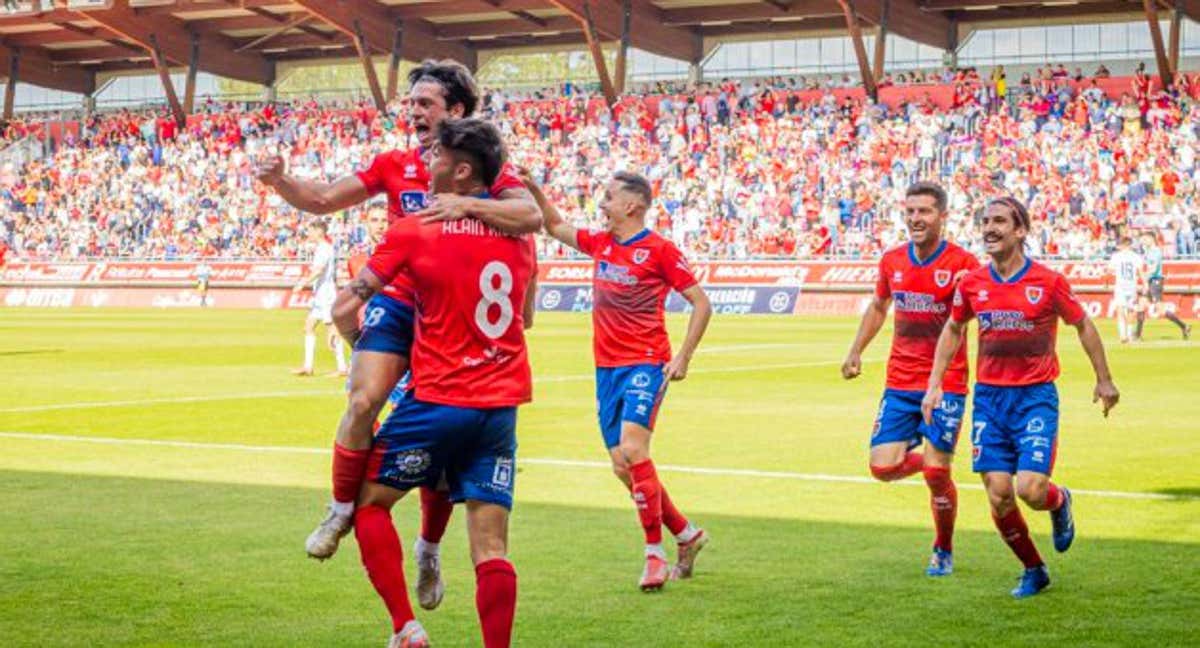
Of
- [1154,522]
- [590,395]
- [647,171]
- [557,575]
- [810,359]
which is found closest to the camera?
A: [557,575]

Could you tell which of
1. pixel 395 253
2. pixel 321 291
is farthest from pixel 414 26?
pixel 395 253

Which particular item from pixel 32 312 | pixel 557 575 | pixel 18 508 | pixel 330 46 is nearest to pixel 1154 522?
pixel 557 575

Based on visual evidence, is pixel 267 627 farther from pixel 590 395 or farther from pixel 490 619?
pixel 590 395

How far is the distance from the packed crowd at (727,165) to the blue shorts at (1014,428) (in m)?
23.7

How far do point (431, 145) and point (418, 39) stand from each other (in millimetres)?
58789

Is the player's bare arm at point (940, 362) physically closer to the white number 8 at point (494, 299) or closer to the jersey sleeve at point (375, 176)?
the jersey sleeve at point (375, 176)

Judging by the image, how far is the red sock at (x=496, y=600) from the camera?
21.4 ft

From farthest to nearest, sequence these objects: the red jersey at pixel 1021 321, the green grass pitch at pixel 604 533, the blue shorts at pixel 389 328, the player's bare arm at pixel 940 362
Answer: the player's bare arm at pixel 940 362
the red jersey at pixel 1021 321
the green grass pitch at pixel 604 533
the blue shorts at pixel 389 328

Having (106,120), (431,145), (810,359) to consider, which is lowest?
(810,359)

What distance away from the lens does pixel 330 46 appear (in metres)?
69.4

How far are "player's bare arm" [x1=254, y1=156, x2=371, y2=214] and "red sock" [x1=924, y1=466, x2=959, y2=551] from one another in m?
3.53

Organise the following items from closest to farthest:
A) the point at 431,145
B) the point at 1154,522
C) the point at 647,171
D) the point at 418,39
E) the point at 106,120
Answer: the point at 431,145
the point at 1154,522
the point at 647,171
the point at 418,39
the point at 106,120

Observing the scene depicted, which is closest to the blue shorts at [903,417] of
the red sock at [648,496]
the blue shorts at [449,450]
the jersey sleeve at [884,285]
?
the jersey sleeve at [884,285]

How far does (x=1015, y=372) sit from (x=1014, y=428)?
30cm
